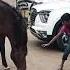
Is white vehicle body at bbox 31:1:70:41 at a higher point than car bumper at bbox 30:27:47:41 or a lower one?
higher

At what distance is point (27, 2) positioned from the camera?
14.9m

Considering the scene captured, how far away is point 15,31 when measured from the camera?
3.99 meters

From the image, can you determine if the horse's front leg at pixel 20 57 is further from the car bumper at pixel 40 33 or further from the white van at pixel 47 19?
the car bumper at pixel 40 33

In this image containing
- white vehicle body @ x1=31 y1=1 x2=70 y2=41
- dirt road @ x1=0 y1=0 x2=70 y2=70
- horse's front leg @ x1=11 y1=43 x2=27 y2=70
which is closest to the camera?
horse's front leg @ x1=11 y1=43 x2=27 y2=70

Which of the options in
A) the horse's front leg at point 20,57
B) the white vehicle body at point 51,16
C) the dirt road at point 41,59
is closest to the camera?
the horse's front leg at point 20,57

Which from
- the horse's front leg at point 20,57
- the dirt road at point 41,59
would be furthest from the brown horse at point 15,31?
the dirt road at point 41,59

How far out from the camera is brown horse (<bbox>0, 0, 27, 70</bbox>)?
387 centimetres

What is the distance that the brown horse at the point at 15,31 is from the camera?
387cm

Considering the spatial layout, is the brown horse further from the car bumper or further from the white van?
the car bumper

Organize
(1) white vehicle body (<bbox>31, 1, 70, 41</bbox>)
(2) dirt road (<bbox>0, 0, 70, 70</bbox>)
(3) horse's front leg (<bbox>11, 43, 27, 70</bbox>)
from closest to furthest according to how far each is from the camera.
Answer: (3) horse's front leg (<bbox>11, 43, 27, 70</bbox>)
(2) dirt road (<bbox>0, 0, 70, 70</bbox>)
(1) white vehicle body (<bbox>31, 1, 70, 41</bbox>)

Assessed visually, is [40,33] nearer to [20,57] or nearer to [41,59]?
[41,59]

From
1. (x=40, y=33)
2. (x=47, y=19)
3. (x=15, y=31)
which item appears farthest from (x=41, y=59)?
(x=15, y=31)

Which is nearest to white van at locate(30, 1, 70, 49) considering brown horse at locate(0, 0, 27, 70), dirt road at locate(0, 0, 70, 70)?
dirt road at locate(0, 0, 70, 70)

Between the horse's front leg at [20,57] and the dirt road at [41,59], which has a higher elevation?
the horse's front leg at [20,57]
